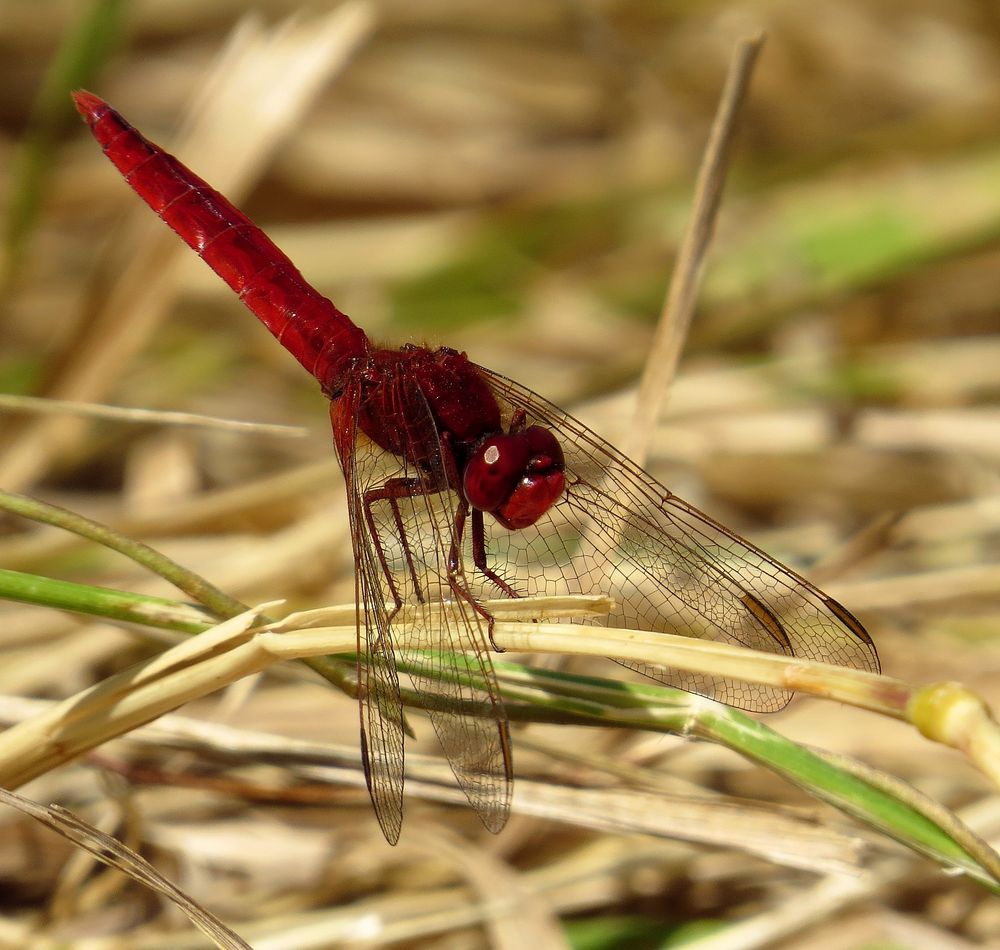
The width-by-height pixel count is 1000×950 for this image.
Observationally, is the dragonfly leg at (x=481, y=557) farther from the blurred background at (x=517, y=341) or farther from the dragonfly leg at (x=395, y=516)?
the blurred background at (x=517, y=341)

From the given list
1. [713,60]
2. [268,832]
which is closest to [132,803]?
[268,832]

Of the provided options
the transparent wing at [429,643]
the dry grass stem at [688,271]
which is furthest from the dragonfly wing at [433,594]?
the dry grass stem at [688,271]

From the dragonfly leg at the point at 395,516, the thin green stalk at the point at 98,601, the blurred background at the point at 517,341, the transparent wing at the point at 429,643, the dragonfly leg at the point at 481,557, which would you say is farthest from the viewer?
the blurred background at the point at 517,341

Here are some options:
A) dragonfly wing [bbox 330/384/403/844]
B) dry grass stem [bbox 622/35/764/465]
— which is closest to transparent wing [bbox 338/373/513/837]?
dragonfly wing [bbox 330/384/403/844]

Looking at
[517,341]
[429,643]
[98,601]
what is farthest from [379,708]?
[517,341]

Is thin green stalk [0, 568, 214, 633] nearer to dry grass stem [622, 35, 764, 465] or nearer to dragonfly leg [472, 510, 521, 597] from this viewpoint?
A: dragonfly leg [472, 510, 521, 597]

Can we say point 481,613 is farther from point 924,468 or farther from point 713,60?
point 713,60

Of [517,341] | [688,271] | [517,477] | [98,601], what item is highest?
[517,341]

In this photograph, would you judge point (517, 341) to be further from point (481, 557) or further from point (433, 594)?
point (433, 594)
